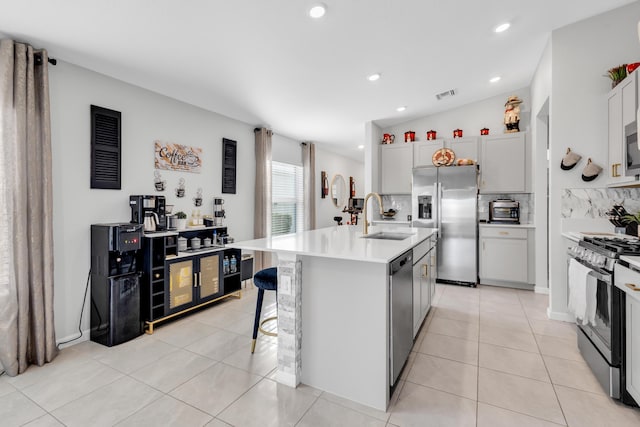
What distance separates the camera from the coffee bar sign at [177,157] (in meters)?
3.38

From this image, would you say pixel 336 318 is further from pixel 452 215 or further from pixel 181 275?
pixel 452 215

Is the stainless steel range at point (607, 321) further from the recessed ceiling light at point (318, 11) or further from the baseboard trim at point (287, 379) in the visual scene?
the recessed ceiling light at point (318, 11)

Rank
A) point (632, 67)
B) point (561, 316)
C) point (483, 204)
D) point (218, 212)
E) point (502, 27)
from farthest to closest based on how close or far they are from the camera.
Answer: point (483, 204) → point (218, 212) → point (561, 316) → point (502, 27) → point (632, 67)

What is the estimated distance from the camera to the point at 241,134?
177 inches

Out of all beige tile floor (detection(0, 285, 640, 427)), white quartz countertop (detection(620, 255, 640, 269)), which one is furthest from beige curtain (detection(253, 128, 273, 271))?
white quartz countertop (detection(620, 255, 640, 269))

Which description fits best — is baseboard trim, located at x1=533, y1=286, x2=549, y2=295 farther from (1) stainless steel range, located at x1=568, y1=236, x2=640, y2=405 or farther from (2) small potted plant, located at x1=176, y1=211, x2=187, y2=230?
(2) small potted plant, located at x1=176, y1=211, x2=187, y2=230

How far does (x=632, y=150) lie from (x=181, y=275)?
424 cm

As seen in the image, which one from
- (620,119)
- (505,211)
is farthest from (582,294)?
(505,211)

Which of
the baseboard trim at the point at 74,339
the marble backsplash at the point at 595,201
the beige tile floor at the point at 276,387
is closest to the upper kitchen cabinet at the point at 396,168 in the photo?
the marble backsplash at the point at 595,201

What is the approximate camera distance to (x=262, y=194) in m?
4.64

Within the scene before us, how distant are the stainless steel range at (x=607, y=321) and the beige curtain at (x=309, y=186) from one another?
14.0 ft

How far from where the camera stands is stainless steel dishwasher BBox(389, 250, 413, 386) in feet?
6.10

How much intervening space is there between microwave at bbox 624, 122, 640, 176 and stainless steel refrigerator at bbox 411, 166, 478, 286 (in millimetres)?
1933

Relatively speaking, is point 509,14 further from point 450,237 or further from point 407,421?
point 407,421
